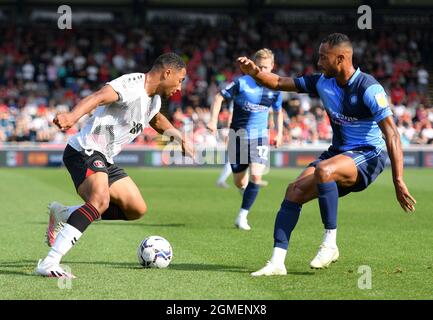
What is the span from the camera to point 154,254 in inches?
325

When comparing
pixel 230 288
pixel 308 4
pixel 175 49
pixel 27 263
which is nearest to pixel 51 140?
pixel 175 49

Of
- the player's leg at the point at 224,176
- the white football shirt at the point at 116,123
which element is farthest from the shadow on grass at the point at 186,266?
the player's leg at the point at 224,176

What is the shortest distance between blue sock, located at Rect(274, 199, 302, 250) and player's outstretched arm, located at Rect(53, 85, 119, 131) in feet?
6.06

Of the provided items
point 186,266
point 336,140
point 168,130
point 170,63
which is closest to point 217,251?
point 186,266

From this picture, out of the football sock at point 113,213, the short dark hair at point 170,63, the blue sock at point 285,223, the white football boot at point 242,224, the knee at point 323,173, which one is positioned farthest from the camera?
the white football boot at point 242,224

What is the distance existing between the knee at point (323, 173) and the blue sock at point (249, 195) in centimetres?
488

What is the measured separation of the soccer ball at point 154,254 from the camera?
8273 millimetres

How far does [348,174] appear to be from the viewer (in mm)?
7926

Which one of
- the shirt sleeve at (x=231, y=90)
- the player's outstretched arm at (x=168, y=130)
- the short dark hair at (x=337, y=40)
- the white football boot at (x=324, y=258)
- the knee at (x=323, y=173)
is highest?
the short dark hair at (x=337, y=40)

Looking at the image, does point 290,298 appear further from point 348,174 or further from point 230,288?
point 348,174

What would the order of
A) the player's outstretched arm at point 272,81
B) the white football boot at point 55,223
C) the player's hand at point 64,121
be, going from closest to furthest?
the player's hand at point 64,121 < the player's outstretched arm at point 272,81 < the white football boot at point 55,223

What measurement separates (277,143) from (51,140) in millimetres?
18494

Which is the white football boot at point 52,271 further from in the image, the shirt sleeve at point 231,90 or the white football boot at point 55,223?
the shirt sleeve at point 231,90

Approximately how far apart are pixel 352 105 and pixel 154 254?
92.1 inches
